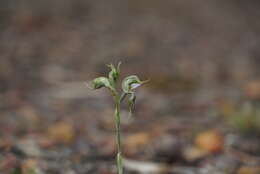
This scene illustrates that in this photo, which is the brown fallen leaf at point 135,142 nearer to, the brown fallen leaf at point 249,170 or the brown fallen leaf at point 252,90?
the brown fallen leaf at point 249,170

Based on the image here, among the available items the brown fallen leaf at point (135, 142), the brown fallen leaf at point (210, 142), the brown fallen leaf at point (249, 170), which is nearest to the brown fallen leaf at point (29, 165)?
the brown fallen leaf at point (135, 142)

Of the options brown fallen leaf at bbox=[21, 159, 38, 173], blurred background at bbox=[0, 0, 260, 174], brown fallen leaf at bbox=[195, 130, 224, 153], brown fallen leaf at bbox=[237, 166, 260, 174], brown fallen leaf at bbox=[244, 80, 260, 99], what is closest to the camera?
brown fallen leaf at bbox=[21, 159, 38, 173]

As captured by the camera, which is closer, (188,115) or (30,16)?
(188,115)

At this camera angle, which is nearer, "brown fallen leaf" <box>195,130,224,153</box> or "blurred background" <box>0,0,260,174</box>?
"blurred background" <box>0,0,260,174</box>

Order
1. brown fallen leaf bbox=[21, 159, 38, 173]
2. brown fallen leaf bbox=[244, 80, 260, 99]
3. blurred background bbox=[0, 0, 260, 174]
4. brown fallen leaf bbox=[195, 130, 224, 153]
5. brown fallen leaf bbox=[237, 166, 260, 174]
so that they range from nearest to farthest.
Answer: brown fallen leaf bbox=[21, 159, 38, 173], brown fallen leaf bbox=[237, 166, 260, 174], blurred background bbox=[0, 0, 260, 174], brown fallen leaf bbox=[195, 130, 224, 153], brown fallen leaf bbox=[244, 80, 260, 99]

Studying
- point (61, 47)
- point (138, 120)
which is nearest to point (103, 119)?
point (138, 120)

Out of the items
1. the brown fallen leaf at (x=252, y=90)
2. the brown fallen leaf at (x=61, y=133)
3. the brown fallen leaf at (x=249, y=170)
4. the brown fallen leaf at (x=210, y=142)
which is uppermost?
the brown fallen leaf at (x=252, y=90)

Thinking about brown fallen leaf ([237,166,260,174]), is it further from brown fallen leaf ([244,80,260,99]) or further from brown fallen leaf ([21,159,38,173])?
brown fallen leaf ([244,80,260,99])

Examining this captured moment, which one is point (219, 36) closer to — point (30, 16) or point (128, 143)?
point (30, 16)

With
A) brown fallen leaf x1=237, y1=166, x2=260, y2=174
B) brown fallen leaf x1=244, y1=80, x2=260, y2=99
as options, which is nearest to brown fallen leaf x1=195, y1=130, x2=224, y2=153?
brown fallen leaf x1=237, y1=166, x2=260, y2=174
